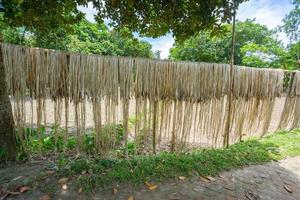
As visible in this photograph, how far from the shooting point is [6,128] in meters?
3.07

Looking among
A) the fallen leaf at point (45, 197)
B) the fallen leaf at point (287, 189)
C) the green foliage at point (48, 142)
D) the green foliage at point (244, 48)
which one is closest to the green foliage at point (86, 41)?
the green foliage at point (244, 48)

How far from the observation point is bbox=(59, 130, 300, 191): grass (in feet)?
9.30

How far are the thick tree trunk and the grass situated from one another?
69cm

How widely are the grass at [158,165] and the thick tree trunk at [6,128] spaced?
0.69m

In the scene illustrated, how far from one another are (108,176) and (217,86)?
7.89 ft

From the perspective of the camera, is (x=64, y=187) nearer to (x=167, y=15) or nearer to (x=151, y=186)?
(x=151, y=186)

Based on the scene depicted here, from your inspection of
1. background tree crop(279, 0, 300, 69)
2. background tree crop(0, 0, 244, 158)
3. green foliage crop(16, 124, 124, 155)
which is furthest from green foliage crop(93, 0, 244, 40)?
background tree crop(279, 0, 300, 69)

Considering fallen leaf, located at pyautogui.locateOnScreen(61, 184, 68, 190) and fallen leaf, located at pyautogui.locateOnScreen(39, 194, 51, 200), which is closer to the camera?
fallen leaf, located at pyautogui.locateOnScreen(39, 194, 51, 200)

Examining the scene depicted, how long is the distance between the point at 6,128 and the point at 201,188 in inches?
106

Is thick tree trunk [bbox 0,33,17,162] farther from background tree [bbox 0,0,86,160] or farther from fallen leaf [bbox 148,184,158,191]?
fallen leaf [bbox 148,184,158,191]

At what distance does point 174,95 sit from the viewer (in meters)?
3.69

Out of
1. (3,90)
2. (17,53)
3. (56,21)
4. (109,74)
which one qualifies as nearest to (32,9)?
(56,21)

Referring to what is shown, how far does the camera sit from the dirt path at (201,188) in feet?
8.38

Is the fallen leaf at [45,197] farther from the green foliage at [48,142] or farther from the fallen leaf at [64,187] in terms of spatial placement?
the green foliage at [48,142]
